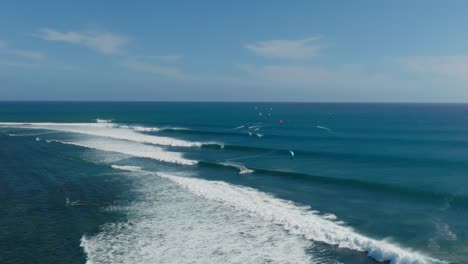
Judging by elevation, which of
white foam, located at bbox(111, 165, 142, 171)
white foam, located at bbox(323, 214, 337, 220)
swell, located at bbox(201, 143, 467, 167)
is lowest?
white foam, located at bbox(323, 214, 337, 220)

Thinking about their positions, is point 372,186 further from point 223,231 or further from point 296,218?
point 223,231

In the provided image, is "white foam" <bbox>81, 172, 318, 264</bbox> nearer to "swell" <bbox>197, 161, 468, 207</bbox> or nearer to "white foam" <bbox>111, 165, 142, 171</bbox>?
"swell" <bbox>197, 161, 468, 207</bbox>

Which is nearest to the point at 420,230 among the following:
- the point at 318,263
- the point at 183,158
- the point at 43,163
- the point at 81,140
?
the point at 318,263

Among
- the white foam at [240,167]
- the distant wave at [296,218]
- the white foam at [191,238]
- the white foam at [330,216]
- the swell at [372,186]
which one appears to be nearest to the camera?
the white foam at [191,238]

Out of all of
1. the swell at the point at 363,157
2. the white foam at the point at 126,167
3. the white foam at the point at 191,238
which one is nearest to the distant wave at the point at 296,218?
the white foam at the point at 191,238

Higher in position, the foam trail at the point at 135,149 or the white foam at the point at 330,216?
the foam trail at the point at 135,149

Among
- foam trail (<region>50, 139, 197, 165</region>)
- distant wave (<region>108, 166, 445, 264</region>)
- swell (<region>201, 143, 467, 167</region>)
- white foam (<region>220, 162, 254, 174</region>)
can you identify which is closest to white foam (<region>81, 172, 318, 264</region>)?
distant wave (<region>108, 166, 445, 264</region>)

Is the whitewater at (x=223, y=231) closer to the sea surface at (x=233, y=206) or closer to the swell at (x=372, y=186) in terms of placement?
the sea surface at (x=233, y=206)

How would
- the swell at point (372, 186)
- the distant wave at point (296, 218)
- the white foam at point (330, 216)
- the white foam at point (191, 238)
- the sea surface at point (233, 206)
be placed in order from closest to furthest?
the white foam at point (191, 238)
the distant wave at point (296, 218)
the sea surface at point (233, 206)
the white foam at point (330, 216)
the swell at point (372, 186)
